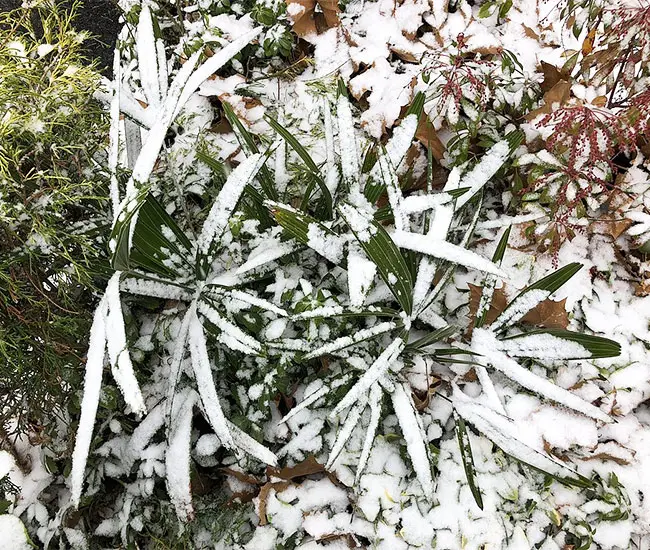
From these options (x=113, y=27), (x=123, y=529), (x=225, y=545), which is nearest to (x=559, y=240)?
(x=225, y=545)

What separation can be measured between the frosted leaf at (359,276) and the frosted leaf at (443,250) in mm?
83

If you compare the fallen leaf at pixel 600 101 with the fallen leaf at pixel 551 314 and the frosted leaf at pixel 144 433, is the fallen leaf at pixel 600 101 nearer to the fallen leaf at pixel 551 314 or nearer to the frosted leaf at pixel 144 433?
the fallen leaf at pixel 551 314

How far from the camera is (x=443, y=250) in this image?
39.8 inches

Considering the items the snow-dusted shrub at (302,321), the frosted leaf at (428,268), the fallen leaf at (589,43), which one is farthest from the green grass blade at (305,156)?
the fallen leaf at (589,43)

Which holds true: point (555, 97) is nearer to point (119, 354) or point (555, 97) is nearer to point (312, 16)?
point (312, 16)

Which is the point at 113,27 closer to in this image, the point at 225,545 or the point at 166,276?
the point at 166,276

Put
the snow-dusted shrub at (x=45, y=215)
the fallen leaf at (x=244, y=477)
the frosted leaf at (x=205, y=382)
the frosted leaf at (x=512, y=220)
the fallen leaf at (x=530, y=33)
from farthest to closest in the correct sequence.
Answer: the fallen leaf at (x=530, y=33) → the frosted leaf at (x=512, y=220) → the fallen leaf at (x=244, y=477) → the frosted leaf at (x=205, y=382) → the snow-dusted shrub at (x=45, y=215)

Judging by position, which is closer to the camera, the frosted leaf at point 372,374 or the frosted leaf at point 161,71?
the frosted leaf at point 372,374

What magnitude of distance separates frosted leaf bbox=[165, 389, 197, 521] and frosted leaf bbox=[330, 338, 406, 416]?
294 mm

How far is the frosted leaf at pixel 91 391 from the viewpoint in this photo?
2.83 ft

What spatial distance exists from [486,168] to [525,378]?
0.42 metres

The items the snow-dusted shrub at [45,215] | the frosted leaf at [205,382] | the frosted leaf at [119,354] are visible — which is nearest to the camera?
the frosted leaf at [119,354]

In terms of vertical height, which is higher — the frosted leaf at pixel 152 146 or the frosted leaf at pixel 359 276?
the frosted leaf at pixel 152 146

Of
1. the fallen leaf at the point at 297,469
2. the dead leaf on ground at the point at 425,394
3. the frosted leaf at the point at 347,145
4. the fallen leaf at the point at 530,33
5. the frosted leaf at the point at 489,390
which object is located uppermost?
the fallen leaf at the point at 530,33
